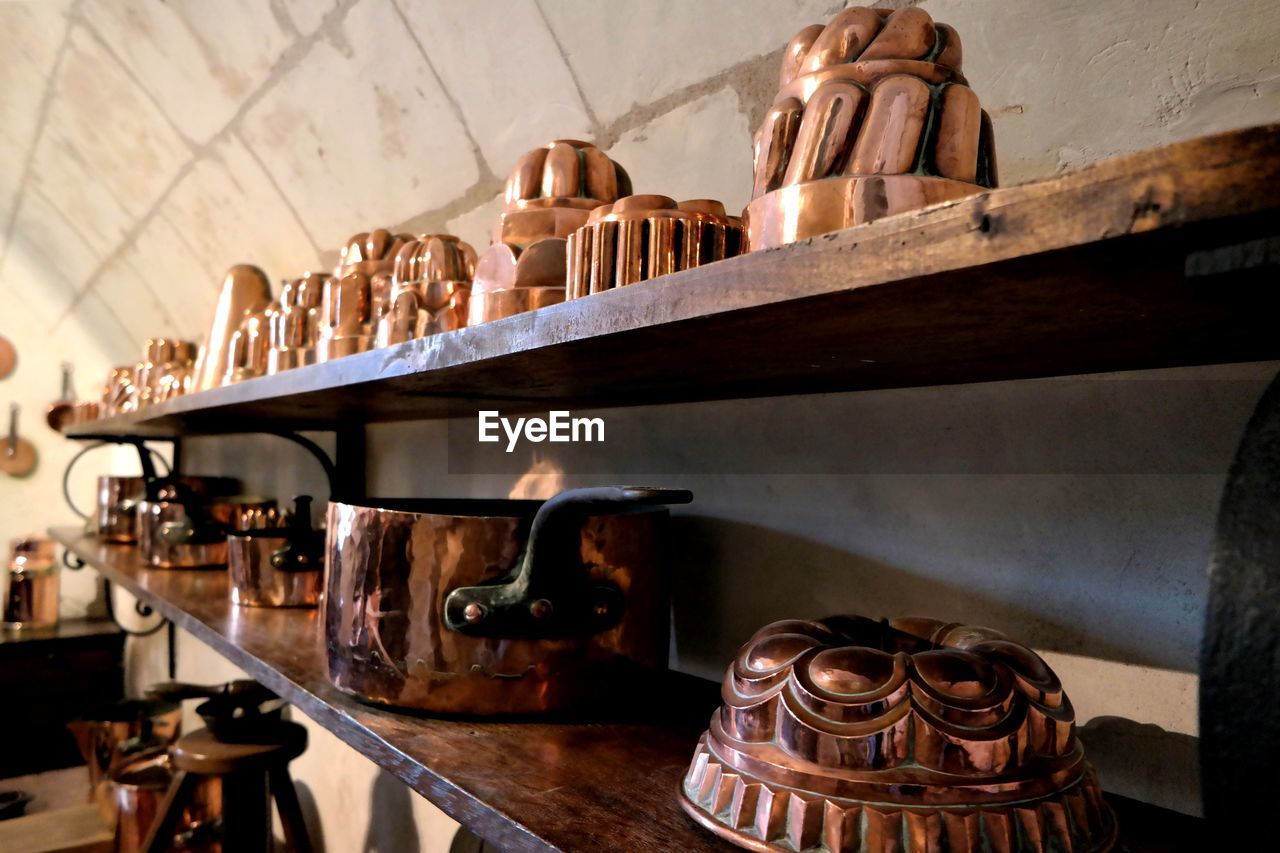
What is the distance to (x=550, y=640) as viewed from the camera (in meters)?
0.60

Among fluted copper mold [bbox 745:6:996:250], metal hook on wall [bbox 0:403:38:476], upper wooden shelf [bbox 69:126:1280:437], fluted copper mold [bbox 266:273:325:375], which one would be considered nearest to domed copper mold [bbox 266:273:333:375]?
fluted copper mold [bbox 266:273:325:375]

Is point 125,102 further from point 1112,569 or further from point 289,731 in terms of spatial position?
point 1112,569

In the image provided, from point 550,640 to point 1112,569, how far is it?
37 cm

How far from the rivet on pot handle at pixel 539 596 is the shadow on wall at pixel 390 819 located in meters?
0.86

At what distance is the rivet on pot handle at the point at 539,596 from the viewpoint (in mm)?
587

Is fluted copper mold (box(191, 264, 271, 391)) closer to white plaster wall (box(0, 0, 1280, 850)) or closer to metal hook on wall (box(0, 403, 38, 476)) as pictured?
white plaster wall (box(0, 0, 1280, 850))

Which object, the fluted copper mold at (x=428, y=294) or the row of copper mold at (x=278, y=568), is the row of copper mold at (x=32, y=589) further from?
the fluted copper mold at (x=428, y=294)

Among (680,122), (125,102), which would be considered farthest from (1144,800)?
(125,102)

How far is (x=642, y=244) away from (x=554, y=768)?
13.0 inches

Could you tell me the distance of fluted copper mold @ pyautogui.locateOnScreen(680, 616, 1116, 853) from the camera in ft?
1.22

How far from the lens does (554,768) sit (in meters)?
0.54

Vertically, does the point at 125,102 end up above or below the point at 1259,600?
above

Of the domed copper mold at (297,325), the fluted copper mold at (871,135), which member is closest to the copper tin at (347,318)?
the domed copper mold at (297,325)

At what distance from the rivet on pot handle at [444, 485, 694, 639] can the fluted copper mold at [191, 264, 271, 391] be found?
1.06 meters
